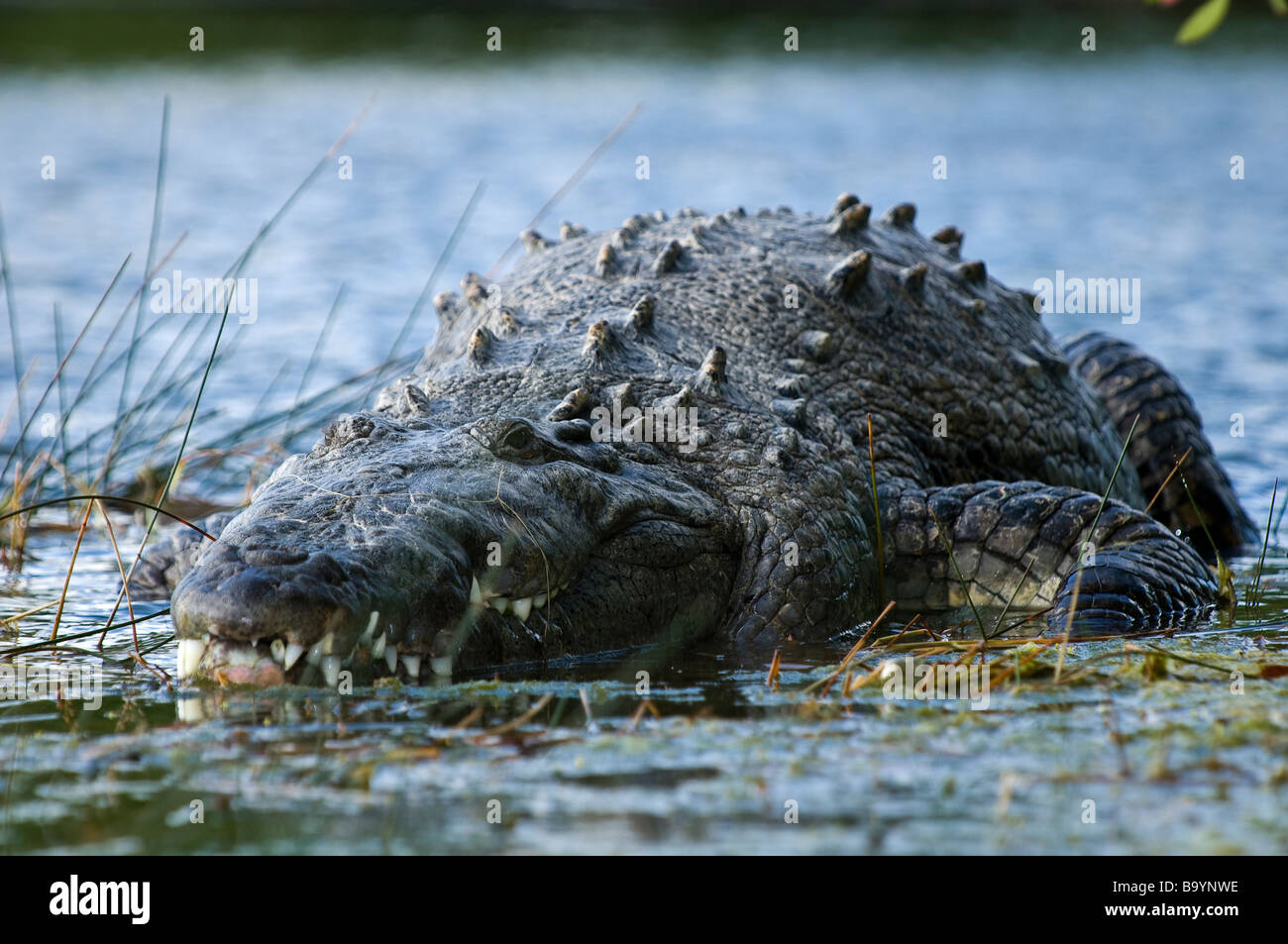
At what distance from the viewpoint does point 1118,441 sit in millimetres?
7023

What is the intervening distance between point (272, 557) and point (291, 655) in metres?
0.23

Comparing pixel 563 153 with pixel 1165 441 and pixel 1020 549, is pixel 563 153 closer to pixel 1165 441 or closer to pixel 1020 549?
pixel 1165 441

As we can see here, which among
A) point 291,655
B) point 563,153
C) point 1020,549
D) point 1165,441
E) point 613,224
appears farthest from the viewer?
point 563,153

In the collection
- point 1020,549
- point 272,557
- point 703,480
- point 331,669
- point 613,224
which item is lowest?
point 331,669

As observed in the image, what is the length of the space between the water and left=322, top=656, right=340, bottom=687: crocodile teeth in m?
0.06

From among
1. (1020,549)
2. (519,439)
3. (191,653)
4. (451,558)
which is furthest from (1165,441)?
(191,653)

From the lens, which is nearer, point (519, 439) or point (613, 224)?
point (519, 439)

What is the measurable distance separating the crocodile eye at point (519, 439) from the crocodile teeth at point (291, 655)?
89 centimetres

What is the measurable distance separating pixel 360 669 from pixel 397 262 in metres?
10.5

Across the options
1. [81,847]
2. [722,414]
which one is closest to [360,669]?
[81,847]

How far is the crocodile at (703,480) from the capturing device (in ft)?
12.2

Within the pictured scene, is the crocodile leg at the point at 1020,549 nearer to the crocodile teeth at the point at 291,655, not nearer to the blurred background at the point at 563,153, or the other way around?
the crocodile teeth at the point at 291,655

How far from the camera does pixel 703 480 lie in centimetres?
471
